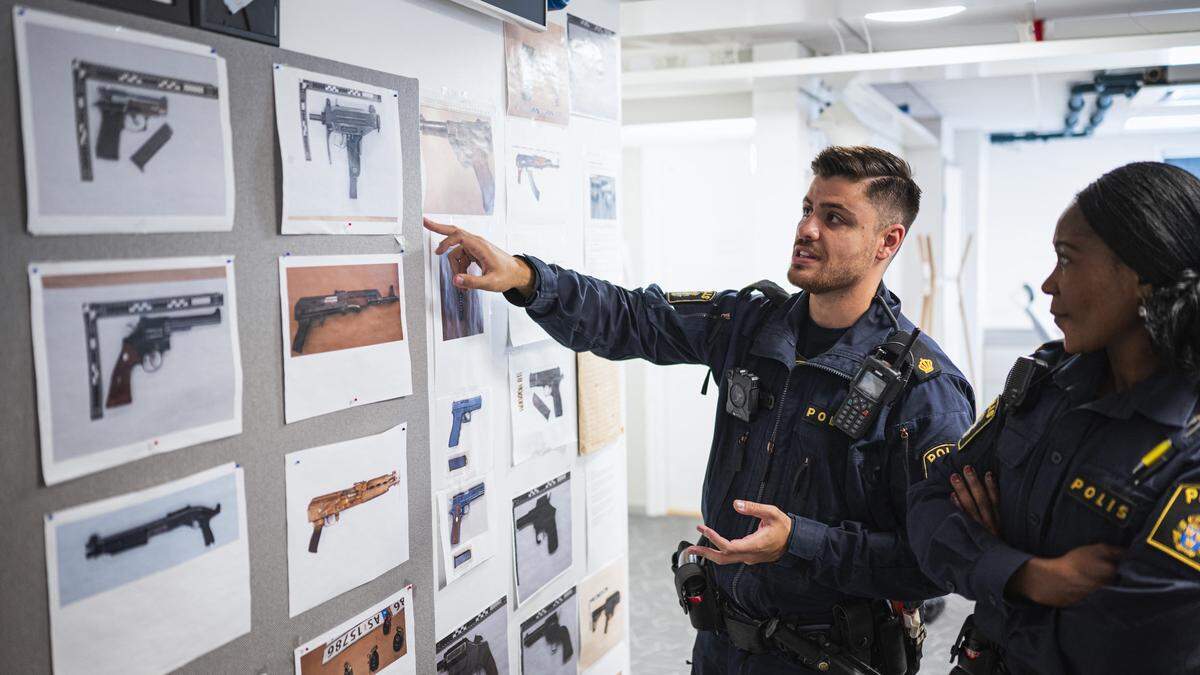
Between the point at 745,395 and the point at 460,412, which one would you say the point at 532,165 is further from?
the point at 745,395

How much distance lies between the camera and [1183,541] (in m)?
1.18

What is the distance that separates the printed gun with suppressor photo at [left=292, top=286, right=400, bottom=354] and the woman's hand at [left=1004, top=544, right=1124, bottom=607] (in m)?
1.12

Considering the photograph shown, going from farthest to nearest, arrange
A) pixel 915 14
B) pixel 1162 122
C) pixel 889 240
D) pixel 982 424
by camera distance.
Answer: pixel 1162 122, pixel 915 14, pixel 889 240, pixel 982 424

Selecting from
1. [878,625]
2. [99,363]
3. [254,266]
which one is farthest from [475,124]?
[878,625]

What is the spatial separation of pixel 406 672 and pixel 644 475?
3961 millimetres

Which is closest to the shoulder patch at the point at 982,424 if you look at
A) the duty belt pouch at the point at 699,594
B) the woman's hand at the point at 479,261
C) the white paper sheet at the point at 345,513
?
the duty belt pouch at the point at 699,594

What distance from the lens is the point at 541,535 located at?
6.89 ft

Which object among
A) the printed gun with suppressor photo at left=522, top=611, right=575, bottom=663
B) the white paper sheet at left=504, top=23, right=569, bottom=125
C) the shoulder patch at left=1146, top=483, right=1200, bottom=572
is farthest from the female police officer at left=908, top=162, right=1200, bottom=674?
the white paper sheet at left=504, top=23, right=569, bottom=125

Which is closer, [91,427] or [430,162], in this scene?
[91,427]

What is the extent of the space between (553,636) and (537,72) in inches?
53.2

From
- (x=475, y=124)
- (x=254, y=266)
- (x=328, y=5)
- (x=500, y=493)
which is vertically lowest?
(x=500, y=493)

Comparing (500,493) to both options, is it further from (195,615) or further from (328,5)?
(328,5)

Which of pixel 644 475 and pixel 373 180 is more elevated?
pixel 373 180

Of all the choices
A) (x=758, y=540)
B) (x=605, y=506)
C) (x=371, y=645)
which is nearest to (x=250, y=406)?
(x=371, y=645)
